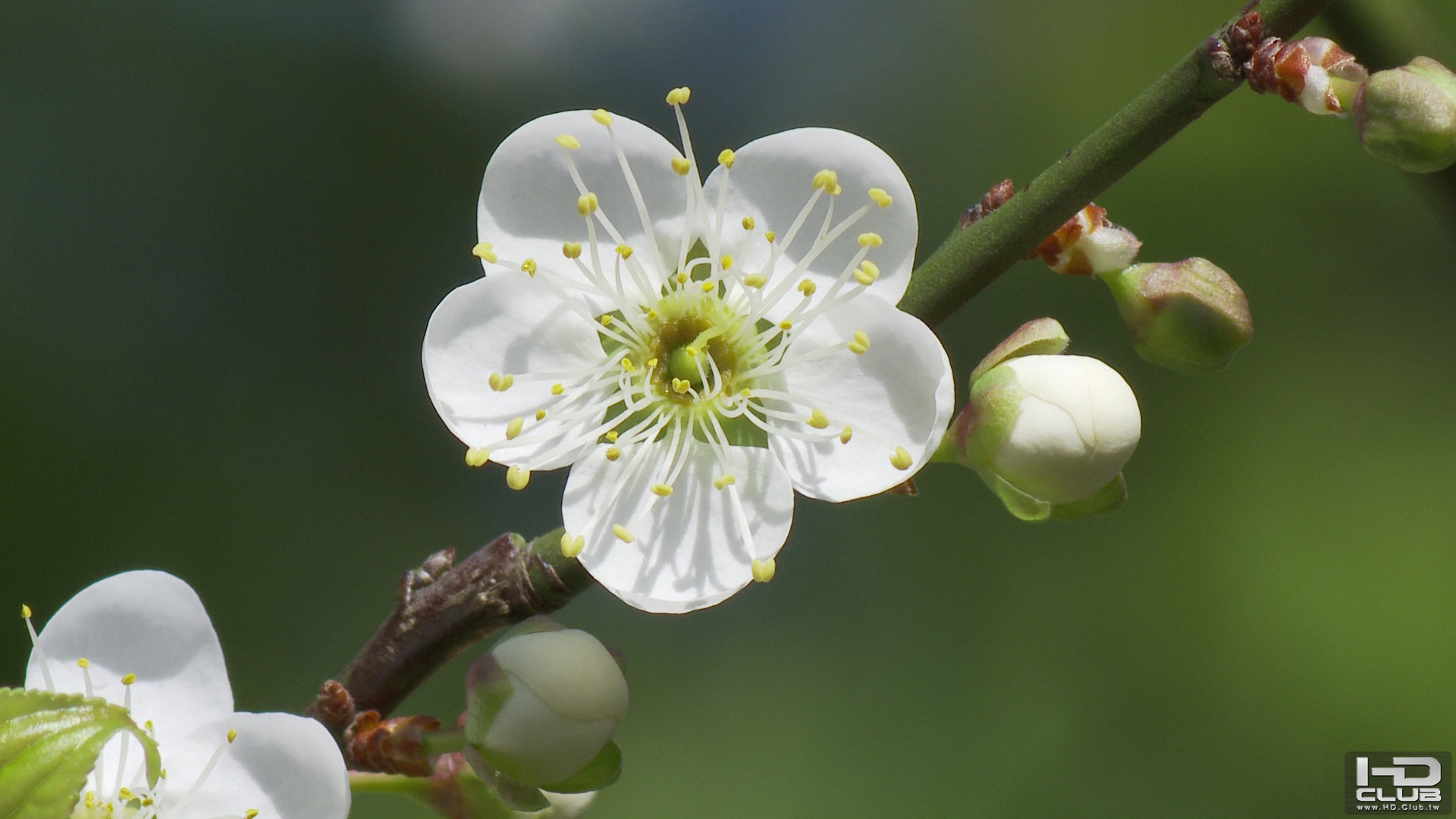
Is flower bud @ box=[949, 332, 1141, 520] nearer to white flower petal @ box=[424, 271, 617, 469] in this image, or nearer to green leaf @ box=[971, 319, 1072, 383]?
green leaf @ box=[971, 319, 1072, 383]

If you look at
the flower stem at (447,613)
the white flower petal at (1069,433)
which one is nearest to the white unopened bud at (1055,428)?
the white flower petal at (1069,433)

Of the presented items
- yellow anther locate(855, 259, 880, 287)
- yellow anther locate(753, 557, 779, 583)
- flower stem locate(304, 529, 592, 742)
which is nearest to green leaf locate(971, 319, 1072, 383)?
yellow anther locate(855, 259, 880, 287)

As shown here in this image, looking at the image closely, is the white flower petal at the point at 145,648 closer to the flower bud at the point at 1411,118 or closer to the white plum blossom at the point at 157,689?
the white plum blossom at the point at 157,689

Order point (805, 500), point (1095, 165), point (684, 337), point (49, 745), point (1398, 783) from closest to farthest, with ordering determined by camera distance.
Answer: point (49, 745) → point (1095, 165) → point (684, 337) → point (1398, 783) → point (805, 500)

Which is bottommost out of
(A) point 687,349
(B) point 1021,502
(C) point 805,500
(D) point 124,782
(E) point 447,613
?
(D) point 124,782

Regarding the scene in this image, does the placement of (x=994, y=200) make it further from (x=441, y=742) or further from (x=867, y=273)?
(x=441, y=742)

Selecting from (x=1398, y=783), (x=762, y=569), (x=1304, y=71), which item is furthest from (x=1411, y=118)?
(x=1398, y=783)

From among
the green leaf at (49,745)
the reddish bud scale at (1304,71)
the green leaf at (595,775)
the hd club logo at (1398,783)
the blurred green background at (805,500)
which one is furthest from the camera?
the blurred green background at (805,500)
